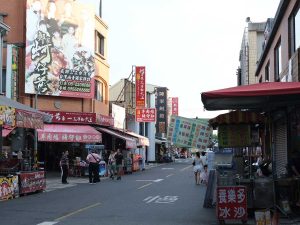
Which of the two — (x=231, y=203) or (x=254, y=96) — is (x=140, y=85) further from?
(x=254, y=96)

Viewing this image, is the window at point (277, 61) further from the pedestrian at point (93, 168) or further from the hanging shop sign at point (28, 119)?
the hanging shop sign at point (28, 119)

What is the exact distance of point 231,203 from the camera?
11344mm

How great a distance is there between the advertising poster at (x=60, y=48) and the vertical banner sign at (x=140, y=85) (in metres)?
11.0

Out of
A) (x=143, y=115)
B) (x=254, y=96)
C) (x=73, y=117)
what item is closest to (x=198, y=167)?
(x=73, y=117)

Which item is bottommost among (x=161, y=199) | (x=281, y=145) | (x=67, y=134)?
(x=161, y=199)

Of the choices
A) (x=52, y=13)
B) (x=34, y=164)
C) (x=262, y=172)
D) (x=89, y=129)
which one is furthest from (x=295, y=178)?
(x=52, y=13)

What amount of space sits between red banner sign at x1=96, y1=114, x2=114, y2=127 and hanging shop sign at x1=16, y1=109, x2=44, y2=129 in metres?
14.7

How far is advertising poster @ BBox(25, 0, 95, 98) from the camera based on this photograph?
32.4m

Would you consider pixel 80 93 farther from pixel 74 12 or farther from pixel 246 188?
pixel 246 188

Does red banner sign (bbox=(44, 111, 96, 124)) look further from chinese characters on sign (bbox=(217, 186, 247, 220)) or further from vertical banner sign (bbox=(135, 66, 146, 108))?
chinese characters on sign (bbox=(217, 186, 247, 220))

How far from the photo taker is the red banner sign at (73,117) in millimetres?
33344

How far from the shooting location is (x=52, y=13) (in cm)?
3325

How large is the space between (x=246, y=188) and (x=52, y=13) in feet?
80.6

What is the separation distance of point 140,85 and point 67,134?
16.1m
